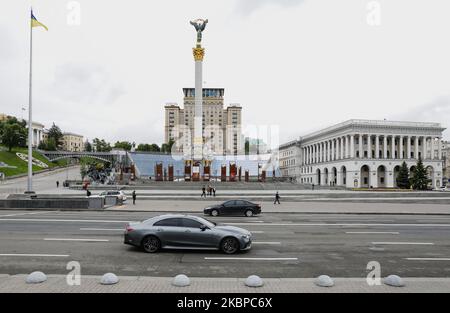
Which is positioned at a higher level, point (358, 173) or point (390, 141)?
point (390, 141)

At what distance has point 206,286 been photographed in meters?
8.07

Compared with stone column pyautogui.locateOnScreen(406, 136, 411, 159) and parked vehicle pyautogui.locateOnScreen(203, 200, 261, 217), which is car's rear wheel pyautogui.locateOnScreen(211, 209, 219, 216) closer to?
parked vehicle pyautogui.locateOnScreen(203, 200, 261, 217)

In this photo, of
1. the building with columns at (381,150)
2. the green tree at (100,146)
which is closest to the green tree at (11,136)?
the green tree at (100,146)

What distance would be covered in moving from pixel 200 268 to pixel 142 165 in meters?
111

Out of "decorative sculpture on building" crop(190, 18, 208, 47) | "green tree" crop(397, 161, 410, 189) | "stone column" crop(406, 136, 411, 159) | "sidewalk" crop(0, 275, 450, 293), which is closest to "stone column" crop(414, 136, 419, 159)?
"stone column" crop(406, 136, 411, 159)

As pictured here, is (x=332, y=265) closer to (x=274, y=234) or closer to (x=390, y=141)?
(x=274, y=234)

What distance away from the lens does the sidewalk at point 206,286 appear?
25.4ft

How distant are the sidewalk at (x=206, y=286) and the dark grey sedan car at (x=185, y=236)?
3760mm

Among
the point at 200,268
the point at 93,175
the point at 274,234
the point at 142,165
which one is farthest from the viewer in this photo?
the point at 142,165

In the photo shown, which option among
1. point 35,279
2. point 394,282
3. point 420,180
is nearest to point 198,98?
point 420,180

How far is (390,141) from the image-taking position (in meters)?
96.8

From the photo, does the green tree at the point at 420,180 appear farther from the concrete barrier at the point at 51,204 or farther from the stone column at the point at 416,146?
the concrete barrier at the point at 51,204

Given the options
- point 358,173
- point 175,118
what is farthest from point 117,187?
point 175,118

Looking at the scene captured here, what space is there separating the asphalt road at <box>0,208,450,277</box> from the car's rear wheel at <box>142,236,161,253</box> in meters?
0.28
